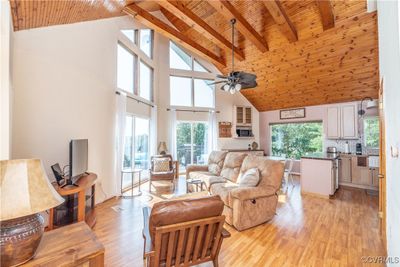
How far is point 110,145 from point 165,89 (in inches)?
121

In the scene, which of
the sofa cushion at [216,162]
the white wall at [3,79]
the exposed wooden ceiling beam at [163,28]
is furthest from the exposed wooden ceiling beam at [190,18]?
the sofa cushion at [216,162]

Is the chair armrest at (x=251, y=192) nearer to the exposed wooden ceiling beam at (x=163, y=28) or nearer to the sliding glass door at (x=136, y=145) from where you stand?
the sliding glass door at (x=136, y=145)

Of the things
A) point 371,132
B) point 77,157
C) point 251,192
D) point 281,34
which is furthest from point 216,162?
point 371,132

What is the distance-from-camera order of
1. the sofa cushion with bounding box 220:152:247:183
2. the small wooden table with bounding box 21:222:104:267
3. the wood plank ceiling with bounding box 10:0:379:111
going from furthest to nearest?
the sofa cushion with bounding box 220:152:247:183, the wood plank ceiling with bounding box 10:0:379:111, the small wooden table with bounding box 21:222:104:267

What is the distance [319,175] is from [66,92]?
5.38 meters

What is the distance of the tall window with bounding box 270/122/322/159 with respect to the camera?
669 cm

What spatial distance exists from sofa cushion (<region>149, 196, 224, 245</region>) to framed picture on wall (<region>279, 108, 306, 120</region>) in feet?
21.0

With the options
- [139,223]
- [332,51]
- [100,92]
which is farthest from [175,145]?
[332,51]

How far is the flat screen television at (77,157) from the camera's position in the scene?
2.82 meters

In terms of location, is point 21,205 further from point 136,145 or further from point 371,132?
point 371,132

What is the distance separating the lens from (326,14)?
3545 mm

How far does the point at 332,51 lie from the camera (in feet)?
14.4

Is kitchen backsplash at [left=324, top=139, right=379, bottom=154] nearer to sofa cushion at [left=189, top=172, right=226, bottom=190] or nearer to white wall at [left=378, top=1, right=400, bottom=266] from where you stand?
sofa cushion at [left=189, top=172, right=226, bottom=190]

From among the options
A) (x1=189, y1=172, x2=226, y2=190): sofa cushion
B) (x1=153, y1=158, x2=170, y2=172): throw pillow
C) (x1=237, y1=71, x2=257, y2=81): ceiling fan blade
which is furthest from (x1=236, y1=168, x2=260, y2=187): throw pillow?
(x1=153, y1=158, x2=170, y2=172): throw pillow
